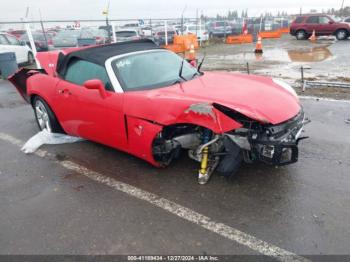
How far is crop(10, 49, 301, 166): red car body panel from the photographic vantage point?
3113 millimetres

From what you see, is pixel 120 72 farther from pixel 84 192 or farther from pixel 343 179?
pixel 343 179

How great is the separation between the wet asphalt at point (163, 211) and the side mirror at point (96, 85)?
949 mm

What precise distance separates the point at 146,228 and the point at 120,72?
199 cm

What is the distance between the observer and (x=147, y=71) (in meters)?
4.06

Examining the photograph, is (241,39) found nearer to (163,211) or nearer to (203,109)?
(203,109)

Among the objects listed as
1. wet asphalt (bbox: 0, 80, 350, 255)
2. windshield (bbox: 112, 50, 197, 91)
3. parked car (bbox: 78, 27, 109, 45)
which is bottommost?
wet asphalt (bbox: 0, 80, 350, 255)

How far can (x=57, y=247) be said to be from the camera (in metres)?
2.64

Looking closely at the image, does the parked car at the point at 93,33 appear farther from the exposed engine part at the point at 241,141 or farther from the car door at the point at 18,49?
the exposed engine part at the point at 241,141

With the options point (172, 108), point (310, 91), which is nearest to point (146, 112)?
point (172, 108)

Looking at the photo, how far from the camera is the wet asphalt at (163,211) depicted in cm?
264

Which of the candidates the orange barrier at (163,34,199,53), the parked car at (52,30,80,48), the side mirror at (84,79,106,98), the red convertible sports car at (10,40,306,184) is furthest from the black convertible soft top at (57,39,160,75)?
the parked car at (52,30,80,48)

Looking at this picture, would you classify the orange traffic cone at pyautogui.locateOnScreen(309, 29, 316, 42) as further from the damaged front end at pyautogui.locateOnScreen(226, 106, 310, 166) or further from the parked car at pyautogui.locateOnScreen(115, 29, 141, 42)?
the damaged front end at pyautogui.locateOnScreen(226, 106, 310, 166)

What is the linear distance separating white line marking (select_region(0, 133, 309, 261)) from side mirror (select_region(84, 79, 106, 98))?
3.26 feet

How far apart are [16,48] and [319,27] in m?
18.9
